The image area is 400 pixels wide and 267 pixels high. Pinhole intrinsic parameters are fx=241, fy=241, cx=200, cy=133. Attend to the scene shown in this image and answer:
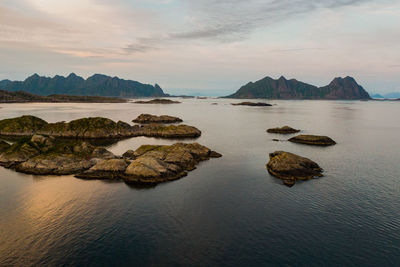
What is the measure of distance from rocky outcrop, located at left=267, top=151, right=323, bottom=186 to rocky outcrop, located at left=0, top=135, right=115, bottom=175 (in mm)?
36375

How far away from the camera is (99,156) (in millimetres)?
53812

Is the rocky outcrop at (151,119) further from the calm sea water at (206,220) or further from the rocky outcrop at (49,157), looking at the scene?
the calm sea water at (206,220)

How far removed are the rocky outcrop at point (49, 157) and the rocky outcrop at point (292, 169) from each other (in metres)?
36.4

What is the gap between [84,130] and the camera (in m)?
87.9

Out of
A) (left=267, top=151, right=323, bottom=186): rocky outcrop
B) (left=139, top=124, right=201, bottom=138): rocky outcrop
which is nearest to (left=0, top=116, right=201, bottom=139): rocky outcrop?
(left=139, top=124, right=201, bottom=138): rocky outcrop

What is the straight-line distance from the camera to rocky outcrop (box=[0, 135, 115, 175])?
155ft

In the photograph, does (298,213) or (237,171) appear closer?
(298,213)

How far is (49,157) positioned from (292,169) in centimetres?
4947

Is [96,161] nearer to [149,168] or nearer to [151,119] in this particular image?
[149,168]

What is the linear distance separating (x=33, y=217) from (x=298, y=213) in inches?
1348

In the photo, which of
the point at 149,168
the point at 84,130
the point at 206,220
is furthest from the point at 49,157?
the point at 84,130

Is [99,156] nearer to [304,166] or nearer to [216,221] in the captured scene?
[216,221]

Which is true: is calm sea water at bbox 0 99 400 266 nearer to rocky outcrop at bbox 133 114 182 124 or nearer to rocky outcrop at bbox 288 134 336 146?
rocky outcrop at bbox 288 134 336 146

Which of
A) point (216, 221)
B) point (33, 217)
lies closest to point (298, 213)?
point (216, 221)
